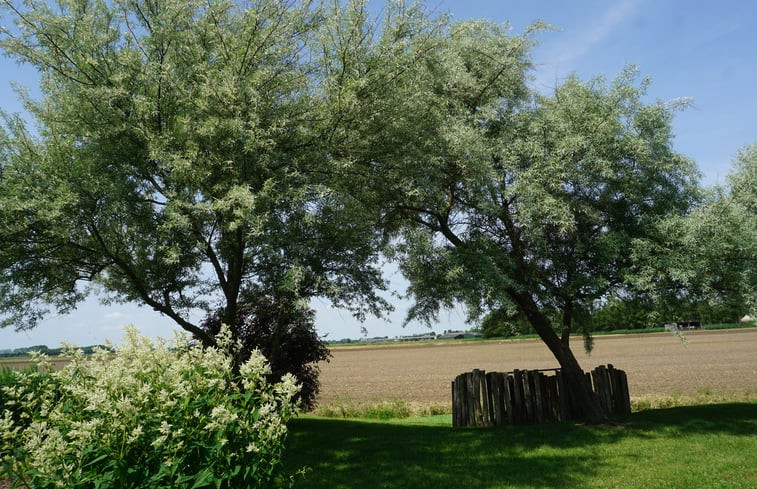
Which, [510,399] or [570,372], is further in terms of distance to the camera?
[510,399]

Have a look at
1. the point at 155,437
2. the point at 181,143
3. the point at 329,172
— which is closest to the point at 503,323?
the point at 329,172

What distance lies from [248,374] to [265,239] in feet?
18.6

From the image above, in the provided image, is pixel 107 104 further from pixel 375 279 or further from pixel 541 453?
pixel 541 453

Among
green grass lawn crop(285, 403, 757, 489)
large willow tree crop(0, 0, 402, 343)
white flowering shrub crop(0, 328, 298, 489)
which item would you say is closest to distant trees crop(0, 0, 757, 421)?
large willow tree crop(0, 0, 402, 343)

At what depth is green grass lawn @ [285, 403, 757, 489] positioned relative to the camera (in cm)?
945

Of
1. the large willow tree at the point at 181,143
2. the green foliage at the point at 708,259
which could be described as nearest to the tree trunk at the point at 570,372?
the green foliage at the point at 708,259

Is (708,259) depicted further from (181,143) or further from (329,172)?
(181,143)

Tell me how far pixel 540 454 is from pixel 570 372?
4356 mm

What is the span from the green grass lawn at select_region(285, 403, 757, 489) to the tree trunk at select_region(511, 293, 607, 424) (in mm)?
681

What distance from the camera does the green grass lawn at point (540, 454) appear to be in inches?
372

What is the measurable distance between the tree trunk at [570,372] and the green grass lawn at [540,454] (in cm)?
68


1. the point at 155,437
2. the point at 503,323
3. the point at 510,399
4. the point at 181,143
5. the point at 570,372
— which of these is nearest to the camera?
the point at 155,437

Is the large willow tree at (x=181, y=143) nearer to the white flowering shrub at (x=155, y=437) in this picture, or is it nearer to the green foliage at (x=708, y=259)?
the white flowering shrub at (x=155, y=437)

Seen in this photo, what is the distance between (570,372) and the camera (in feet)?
50.0
